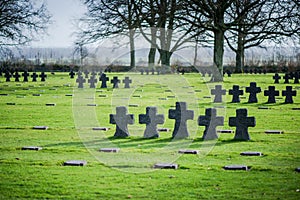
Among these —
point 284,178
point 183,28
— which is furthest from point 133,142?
point 183,28

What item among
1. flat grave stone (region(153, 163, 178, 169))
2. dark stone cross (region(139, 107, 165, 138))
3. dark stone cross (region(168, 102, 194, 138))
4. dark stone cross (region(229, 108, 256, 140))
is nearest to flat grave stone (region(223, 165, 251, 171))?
flat grave stone (region(153, 163, 178, 169))

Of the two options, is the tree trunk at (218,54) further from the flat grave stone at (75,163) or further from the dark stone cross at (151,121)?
the flat grave stone at (75,163)

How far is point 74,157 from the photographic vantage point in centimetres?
1030

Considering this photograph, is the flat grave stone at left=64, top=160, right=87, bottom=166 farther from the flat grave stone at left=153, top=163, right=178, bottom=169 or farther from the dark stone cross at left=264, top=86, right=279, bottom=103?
the dark stone cross at left=264, top=86, right=279, bottom=103

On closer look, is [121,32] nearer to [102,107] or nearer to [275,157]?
[102,107]

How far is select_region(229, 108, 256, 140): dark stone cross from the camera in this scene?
12.3 metres

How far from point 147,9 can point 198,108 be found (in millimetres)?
24466

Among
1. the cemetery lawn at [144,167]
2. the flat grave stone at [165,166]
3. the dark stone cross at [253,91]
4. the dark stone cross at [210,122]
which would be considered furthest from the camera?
the dark stone cross at [253,91]

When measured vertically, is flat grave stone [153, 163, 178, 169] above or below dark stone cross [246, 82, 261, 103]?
below

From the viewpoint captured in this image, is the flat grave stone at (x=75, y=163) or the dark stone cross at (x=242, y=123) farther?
the dark stone cross at (x=242, y=123)

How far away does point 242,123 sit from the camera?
Answer: 40.3ft

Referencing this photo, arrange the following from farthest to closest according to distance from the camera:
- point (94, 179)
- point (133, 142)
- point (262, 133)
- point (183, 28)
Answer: point (183, 28) < point (262, 133) < point (133, 142) < point (94, 179)

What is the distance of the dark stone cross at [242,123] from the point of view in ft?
40.2

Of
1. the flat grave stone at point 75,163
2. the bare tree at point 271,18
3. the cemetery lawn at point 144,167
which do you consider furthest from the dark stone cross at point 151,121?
the bare tree at point 271,18
